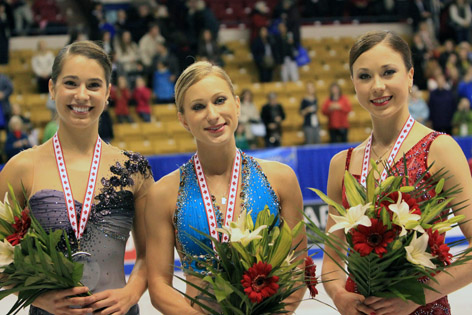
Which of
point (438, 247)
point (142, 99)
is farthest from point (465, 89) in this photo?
point (438, 247)

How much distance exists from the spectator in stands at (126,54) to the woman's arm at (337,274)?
9743 mm

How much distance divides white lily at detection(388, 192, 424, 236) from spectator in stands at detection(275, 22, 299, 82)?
439 inches

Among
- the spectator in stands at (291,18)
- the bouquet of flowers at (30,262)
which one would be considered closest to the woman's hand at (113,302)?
the bouquet of flowers at (30,262)

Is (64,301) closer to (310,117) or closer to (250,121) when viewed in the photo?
(250,121)

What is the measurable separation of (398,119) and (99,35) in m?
10.2

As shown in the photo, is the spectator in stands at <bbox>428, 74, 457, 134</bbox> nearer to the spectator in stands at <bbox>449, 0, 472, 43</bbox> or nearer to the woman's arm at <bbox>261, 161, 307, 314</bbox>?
the spectator in stands at <bbox>449, 0, 472, 43</bbox>

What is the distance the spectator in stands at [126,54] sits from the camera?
12.5m

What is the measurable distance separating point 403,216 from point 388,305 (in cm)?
33

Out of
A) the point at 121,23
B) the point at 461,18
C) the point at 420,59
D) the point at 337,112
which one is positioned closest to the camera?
the point at 337,112

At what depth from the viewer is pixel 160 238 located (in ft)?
9.63

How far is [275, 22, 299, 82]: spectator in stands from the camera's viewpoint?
44.2ft

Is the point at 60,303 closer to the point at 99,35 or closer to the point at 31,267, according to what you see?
the point at 31,267

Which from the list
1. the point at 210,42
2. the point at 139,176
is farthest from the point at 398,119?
the point at 210,42

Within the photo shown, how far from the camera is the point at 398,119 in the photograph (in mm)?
2998
